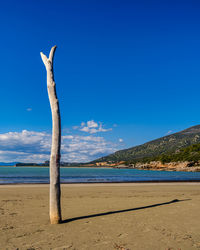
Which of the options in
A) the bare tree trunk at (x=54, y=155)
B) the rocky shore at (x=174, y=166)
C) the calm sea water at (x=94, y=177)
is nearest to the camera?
the bare tree trunk at (x=54, y=155)

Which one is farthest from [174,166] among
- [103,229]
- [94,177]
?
[103,229]

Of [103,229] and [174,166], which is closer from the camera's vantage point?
[103,229]

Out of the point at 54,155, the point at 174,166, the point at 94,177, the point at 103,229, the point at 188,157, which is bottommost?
the point at 174,166

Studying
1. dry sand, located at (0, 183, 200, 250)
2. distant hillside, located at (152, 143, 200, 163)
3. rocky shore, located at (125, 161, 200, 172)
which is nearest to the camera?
dry sand, located at (0, 183, 200, 250)

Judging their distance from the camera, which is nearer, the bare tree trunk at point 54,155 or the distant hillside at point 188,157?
the bare tree trunk at point 54,155

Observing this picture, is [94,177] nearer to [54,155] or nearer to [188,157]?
[54,155]

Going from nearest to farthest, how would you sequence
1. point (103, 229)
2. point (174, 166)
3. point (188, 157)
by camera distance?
point (103, 229) → point (188, 157) → point (174, 166)

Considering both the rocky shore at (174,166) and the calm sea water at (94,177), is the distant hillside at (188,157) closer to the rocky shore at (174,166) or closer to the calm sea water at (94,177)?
the rocky shore at (174,166)

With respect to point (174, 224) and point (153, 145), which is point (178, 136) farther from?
point (174, 224)

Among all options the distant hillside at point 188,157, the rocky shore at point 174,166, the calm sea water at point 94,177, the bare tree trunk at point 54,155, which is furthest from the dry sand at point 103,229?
the distant hillside at point 188,157

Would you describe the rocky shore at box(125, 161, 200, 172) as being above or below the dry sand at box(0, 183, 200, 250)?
below

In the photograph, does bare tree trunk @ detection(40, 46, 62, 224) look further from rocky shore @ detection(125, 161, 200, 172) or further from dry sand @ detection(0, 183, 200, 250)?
rocky shore @ detection(125, 161, 200, 172)

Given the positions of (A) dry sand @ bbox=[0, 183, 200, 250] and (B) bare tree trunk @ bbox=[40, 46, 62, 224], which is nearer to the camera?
(A) dry sand @ bbox=[0, 183, 200, 250]

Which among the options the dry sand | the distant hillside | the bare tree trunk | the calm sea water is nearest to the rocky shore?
the distant hillside
